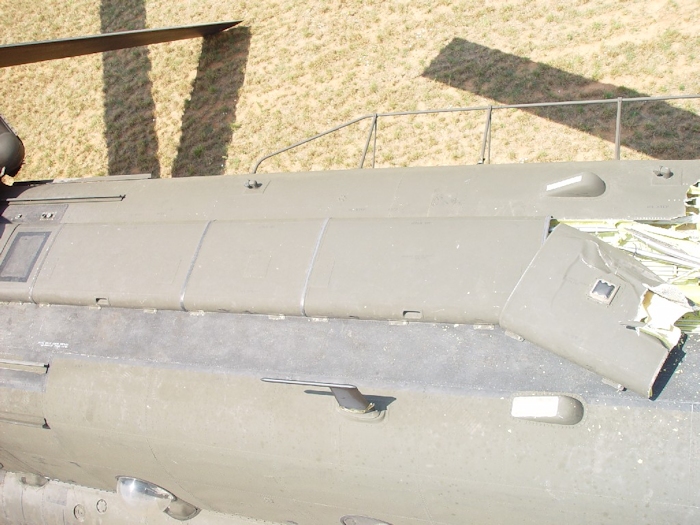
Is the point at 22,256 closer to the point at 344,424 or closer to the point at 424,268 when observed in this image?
the point at 344,424

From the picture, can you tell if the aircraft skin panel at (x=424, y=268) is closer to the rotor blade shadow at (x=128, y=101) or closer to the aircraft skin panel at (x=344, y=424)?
the aircraft skin panel at (x=344, y=424)

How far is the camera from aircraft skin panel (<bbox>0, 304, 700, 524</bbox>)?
369 cm

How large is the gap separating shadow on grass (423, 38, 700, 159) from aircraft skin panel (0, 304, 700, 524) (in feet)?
18.1

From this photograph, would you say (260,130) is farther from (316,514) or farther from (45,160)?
(316,514)

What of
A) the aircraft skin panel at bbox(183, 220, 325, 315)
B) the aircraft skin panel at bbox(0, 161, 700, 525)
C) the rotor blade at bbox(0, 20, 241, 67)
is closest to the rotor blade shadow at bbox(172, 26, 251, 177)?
the rotor blade at bbox(0, 20, 241, 67)

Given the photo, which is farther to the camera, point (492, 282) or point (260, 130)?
point (260, 130)

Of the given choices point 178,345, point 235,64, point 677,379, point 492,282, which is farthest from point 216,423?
point 235,64

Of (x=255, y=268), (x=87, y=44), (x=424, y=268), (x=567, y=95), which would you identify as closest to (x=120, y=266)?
(x=255, y=268)

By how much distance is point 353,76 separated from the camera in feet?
35.1

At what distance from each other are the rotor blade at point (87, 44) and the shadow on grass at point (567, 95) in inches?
A: 157

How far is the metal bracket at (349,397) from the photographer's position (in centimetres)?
389

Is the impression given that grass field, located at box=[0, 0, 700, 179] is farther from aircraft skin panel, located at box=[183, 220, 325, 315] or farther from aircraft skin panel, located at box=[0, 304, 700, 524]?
aircraft skin panel, located at box=[0, 304, 700, 524]

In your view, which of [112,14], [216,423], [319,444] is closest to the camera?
[319,444]

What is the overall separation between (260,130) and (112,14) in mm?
4993
